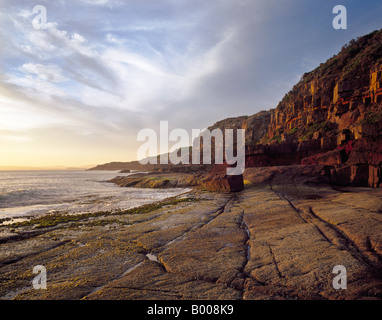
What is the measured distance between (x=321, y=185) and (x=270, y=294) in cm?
2012

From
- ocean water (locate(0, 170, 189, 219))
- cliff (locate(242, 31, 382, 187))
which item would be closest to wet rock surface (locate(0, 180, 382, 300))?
ocean water (locate(0, 170, 189, 219))

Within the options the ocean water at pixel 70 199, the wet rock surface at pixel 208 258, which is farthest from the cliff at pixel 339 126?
the wet rock surface at pixel 208 258

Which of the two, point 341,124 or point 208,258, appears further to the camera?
point 341,124

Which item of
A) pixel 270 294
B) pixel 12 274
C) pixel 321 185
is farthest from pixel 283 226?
pixel 321 185

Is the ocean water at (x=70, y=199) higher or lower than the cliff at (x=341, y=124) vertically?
lower

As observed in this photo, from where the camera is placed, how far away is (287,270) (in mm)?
4535

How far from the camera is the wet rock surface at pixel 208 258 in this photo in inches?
157

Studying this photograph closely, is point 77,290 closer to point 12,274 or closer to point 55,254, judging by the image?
point 12,274

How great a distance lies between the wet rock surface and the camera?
4000 mm

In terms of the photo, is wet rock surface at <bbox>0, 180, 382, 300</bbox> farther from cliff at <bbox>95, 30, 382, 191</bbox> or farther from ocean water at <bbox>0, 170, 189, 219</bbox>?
cliff at <bbox>95, 30, 382, 191</bbox>

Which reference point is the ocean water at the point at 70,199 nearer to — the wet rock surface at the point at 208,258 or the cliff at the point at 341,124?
the wet rock surface at the point at 208,258

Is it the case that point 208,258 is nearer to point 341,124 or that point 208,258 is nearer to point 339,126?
point 341,124

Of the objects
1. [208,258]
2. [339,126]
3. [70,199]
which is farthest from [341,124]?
[70,199]

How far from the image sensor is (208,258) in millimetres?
5609
